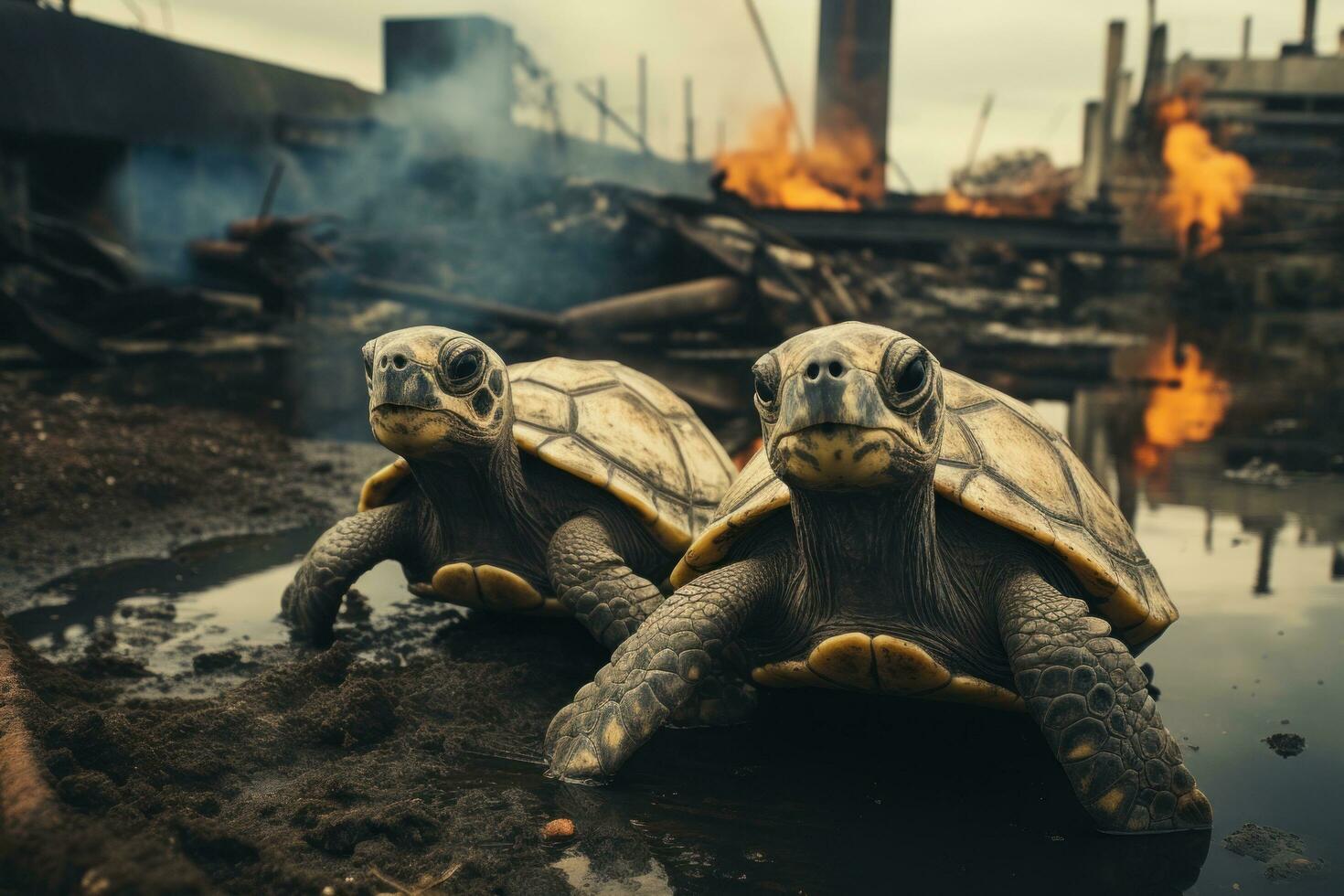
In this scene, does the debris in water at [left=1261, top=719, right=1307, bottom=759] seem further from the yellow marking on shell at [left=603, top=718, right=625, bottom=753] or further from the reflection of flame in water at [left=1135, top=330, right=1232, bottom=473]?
the reflection of flame in water at [left=1135, top=330, right=1232, bottom=473]

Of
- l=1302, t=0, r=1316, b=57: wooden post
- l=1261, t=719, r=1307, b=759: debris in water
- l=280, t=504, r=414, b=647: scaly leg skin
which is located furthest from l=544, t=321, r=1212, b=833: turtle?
l=1302, t=0, r=1316, b=57: wooden post

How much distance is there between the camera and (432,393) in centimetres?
343

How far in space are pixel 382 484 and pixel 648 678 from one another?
1.85 m

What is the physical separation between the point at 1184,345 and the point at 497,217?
9.91m

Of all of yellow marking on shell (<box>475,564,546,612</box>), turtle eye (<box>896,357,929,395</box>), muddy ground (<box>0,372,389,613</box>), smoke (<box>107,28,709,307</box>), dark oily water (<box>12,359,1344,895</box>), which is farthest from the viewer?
smoke (<box>107,28,709,307</box>)

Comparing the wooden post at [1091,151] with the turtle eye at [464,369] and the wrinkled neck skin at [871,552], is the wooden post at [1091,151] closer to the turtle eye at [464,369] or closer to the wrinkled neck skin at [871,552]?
the turtle eye at [464,369]

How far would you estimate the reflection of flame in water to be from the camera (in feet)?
24.7

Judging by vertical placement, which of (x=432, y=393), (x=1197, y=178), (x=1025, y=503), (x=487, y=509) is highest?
(x=1197, y=178)

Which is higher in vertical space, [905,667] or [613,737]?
[905,667]

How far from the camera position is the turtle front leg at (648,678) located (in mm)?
2668

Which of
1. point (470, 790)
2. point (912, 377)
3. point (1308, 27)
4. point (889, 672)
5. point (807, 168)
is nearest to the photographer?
point (912, 377)

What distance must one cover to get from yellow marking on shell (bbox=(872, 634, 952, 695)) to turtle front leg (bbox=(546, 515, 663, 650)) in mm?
931

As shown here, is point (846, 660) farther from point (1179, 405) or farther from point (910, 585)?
point (1179, 405)

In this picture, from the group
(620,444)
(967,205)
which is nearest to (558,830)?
(620,444)
